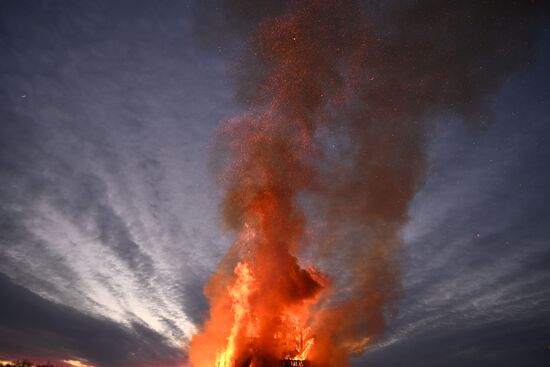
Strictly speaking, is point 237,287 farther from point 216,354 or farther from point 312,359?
point 312,359

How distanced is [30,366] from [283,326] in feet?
194

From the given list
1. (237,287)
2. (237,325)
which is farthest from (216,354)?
(237,287)

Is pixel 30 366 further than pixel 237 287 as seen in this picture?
Yes

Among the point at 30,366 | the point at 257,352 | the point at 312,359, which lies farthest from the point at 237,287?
the point at 30,366

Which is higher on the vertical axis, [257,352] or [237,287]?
[237,287]

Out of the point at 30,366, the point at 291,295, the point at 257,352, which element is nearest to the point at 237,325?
the point at 257,352

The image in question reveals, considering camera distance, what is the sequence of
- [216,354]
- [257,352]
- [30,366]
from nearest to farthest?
[257,352]
[216,354]
[30,366]

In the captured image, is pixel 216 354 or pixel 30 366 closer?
pixel 216 354

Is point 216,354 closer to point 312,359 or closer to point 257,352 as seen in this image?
point 257,352

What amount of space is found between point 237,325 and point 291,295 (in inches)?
380

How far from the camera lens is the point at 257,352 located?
231 feet

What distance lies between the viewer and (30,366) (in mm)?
96312

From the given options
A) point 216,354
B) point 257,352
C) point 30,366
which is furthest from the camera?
point 30,366

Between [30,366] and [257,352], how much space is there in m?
55.9
